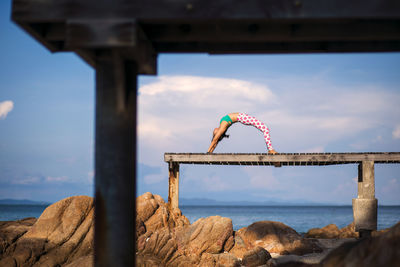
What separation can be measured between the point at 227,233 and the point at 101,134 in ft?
34.3

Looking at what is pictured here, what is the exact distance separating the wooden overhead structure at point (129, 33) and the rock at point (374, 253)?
2.30 metres

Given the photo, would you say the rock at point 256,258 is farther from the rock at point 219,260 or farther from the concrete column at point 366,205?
the concrete column at point 366,205

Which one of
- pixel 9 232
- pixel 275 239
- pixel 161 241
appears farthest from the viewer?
pixel 275 239

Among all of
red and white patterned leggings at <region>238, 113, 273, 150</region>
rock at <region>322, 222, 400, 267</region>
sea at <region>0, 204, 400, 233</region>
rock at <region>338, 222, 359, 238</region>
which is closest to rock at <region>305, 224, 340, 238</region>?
rock at <region>338, 222, 359, 238</region>

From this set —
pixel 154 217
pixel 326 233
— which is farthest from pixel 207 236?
pixel 326 233

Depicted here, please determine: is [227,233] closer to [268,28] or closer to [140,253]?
[140,253]

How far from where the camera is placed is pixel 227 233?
1487cm

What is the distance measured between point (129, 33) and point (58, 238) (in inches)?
437

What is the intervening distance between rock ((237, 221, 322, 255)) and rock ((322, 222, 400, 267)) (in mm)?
8854

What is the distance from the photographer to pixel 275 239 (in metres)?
15.2

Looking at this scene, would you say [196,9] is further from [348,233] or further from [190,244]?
[348,233]

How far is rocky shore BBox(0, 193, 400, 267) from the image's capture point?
1292cm

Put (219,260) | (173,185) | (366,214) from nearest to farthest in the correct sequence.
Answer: (219,260) → (366,214) → (173,185)

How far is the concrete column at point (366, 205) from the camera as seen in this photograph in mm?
13508
